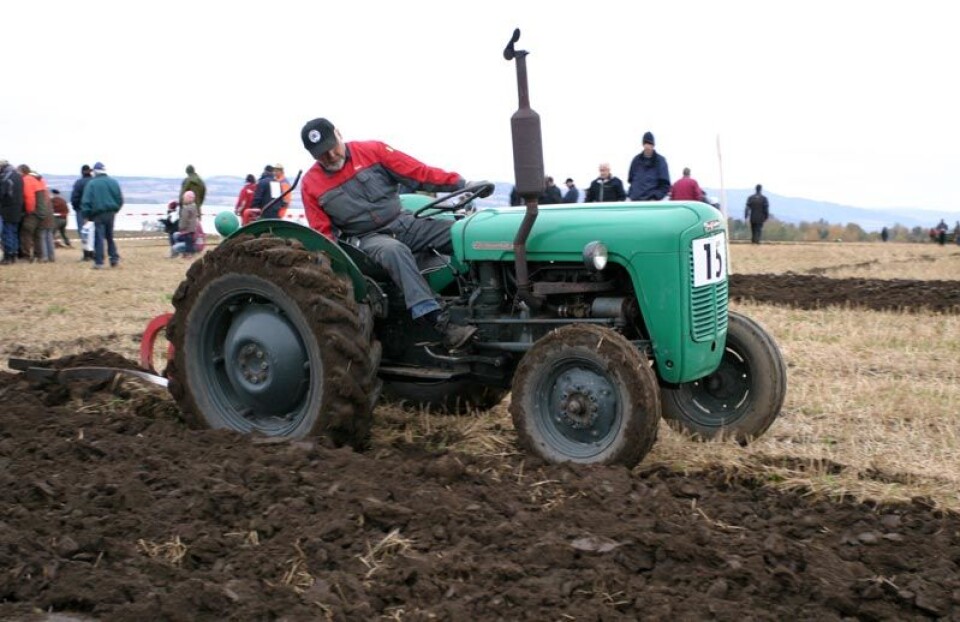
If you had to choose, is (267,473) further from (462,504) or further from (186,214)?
(186,214)

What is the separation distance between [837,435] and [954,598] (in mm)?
2479

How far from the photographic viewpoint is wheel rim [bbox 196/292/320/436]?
5.46 meters

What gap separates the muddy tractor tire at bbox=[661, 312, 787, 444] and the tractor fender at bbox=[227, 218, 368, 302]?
1.67 m

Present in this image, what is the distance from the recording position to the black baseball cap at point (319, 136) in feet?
18.5

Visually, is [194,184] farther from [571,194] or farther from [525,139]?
[525,139]

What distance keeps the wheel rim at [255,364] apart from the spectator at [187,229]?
14.3 m

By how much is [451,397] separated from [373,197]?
1.28 m

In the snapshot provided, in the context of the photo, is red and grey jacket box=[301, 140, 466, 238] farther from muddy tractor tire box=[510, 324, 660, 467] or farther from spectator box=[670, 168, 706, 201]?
spectator box=[670, 168, 706, 201]

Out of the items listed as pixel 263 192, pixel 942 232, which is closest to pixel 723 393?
pixel 263 192

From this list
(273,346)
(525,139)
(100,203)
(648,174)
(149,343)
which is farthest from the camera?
(100,203)

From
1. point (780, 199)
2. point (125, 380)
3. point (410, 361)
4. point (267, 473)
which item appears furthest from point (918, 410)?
point (780, 199)

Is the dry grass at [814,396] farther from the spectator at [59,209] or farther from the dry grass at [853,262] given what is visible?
the spectator at [59,209]

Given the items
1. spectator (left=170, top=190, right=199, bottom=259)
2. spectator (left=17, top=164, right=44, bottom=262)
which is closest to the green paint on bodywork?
spectator (left=17, top=164, right=44, bottom=262)

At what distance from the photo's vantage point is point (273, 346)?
547 centimetres
